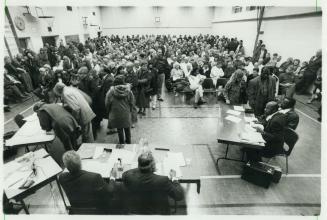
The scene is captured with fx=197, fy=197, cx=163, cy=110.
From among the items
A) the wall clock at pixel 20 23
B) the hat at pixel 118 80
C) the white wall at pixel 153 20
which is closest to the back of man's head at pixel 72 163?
the hat at pixel 118 80

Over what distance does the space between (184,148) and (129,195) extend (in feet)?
3.78

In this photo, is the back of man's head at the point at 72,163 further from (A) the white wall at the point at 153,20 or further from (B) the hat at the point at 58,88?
(A) the white wall at the point at 153,20

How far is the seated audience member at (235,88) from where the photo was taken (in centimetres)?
505

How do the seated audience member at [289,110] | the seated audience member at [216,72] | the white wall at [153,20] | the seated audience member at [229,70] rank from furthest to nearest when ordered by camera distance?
the white wall at [153,20] < the seated audience member at [216,72] < the seated audience member at [229,70] < the seated audience member at [289,110]

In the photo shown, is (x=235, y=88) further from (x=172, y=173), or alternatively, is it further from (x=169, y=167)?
(x=172, y=173)

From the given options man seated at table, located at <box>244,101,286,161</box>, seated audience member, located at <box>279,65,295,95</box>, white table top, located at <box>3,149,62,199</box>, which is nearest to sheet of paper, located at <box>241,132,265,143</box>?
man seated at table, located at <box>244,101,286,161</box>

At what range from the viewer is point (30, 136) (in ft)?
11.0

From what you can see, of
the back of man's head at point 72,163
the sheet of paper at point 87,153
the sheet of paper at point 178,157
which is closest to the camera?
the back of man's head at point 72,163

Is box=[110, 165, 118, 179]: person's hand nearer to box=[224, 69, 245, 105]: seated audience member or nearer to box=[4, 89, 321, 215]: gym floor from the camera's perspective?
box=[4, 89, 321, 215]: gym floor

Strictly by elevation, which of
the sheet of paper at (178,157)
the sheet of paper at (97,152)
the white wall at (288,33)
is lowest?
the sheet of paper at (178,157)

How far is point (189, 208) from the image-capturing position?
2.96m

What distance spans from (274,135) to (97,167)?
284 cm

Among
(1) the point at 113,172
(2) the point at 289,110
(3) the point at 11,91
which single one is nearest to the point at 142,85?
(1) the point at 113,172

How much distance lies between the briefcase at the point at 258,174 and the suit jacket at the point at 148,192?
5.75 feet
